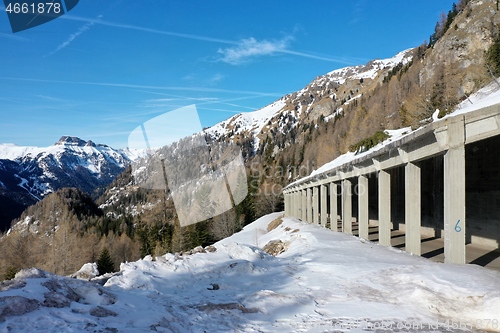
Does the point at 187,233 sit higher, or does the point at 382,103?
the point at 382,103

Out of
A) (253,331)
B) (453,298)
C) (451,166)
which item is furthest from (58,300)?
(451,166)

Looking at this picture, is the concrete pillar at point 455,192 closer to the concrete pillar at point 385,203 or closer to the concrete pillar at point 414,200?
the concrete pillar at point 414,200

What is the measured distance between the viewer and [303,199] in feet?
99.8

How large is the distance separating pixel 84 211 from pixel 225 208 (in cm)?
7077

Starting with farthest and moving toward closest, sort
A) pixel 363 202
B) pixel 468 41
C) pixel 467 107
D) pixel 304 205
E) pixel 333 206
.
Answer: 1. pixel 468 41
2. pixel 304 205
3. pixel 333 206
4. pixel 363 202
5. pixel 467 107

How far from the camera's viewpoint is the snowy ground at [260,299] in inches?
164

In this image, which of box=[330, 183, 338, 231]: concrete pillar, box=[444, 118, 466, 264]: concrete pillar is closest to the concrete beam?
box=[330, 183, 338, 231]: concrete pillar

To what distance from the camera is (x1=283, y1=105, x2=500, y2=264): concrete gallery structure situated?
7.10 meters

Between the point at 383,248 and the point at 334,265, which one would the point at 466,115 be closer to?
the point at 334,265

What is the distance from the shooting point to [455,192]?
7.20 metres

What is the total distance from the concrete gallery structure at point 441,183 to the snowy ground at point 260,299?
4.38ft

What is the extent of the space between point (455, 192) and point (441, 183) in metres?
7.79

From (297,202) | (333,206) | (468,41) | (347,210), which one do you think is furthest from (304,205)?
(468,41)

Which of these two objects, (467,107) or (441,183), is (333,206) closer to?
(441,183)
